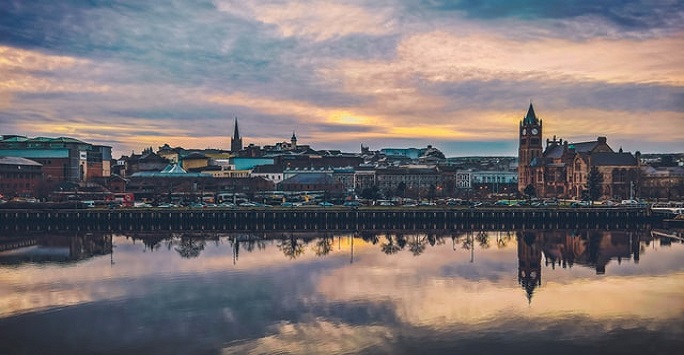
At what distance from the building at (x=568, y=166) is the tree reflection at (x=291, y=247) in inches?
1788

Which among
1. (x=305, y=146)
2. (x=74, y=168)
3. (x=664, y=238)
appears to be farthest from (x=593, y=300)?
(x=305, y=146)

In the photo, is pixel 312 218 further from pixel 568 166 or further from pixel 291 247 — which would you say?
pixel 568 166

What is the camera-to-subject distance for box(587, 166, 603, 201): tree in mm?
70688

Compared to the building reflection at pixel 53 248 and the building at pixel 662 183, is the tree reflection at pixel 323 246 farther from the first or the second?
the building at pixel 662 183

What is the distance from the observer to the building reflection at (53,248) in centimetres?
3409

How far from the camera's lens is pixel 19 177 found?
79.6 meters

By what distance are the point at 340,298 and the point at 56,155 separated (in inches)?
2994

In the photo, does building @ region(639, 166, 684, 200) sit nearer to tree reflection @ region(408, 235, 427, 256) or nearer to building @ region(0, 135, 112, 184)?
tree reflection @ region(408, 235, 427, 256)

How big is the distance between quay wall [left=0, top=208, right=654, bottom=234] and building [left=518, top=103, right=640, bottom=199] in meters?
19.9

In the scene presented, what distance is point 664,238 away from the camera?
149 ft

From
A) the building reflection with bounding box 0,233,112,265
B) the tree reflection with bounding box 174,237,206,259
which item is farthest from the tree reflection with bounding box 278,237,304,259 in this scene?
the building reflection with bounding box 0,233,112,265

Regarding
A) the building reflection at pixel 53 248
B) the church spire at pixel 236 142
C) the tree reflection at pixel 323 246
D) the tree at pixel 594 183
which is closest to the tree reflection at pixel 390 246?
the tree reflection at pixel 323 246

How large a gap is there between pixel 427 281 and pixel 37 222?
40167 mm

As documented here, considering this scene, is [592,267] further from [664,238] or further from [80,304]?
[80,304]
